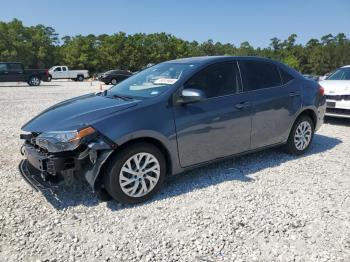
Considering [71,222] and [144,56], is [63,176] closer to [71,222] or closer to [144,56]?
[71,222]

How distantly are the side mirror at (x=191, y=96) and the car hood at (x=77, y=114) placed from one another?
552mm

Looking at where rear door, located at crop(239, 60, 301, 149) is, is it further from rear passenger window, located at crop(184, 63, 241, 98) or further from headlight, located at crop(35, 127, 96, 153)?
headlight, located at crop(35, 127, 96, 153)

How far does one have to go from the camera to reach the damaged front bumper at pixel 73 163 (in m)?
3.39

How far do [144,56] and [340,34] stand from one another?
6494cm

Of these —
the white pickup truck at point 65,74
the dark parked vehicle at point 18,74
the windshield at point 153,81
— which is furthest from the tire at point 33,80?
the windshield at point 153,81

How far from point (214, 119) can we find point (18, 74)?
23.9m

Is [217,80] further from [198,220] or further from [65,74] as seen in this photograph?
[65,74]

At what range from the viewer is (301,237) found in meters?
3.14

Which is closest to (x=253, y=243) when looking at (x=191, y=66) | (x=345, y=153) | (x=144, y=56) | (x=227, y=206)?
(x=227, y=206)

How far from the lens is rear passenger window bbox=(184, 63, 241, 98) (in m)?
4.28

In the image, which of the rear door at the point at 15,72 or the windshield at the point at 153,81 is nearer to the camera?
the windshield at the point at 153,81

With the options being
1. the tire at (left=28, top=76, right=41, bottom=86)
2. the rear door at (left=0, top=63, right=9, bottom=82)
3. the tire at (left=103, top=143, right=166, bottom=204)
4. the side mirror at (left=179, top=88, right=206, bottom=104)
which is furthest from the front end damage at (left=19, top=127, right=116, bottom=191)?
the tire at (left=28, top=76, right=41, bottom=86)

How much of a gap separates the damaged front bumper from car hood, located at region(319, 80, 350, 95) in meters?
6.53

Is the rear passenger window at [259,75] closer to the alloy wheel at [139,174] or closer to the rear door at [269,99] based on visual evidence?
the rear door at [269,99]
